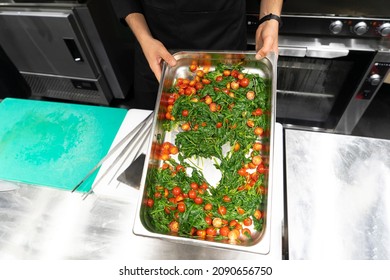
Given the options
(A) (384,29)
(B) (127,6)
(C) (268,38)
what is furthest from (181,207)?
(A) (384,29)

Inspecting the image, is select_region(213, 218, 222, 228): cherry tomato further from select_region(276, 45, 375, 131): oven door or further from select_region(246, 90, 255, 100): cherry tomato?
select_region(276, 45, 375, 131): oven door

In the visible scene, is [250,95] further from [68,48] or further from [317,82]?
[68,48]

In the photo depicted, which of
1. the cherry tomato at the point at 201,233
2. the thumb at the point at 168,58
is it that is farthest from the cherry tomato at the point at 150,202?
the thumb at the point at 168,58

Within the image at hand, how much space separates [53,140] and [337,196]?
1645 mm

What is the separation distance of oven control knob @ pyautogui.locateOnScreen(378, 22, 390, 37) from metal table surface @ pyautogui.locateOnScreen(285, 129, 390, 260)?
73 cm

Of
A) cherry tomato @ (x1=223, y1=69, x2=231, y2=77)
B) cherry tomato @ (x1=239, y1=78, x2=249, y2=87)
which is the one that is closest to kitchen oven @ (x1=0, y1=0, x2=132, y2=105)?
cherry tomato @ (x1=223, y1=69, x2=231, y2=77)

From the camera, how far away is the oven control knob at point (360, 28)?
1595mm

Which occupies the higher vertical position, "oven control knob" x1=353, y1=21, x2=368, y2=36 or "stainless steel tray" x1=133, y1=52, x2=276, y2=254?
"oven control knob" x1=353, y1=21, x2=368, y2=36

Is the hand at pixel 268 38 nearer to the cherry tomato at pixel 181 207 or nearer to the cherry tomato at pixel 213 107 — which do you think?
the cherry tomato at pixel 213 107

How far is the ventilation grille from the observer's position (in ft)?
9.51

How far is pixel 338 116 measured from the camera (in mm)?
2309

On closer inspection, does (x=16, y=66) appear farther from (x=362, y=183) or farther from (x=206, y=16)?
(x=362, y=183)

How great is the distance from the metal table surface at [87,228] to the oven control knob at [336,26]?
83 cm

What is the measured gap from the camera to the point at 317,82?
2.11 m
